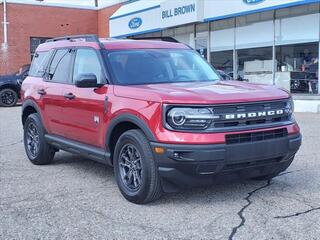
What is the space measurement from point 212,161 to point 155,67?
1.91m

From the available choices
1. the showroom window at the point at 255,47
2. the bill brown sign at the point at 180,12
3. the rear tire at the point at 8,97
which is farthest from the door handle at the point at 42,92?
the bill brown sign at the point at 180,12

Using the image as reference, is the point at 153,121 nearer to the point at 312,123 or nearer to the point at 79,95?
the point at 79,95

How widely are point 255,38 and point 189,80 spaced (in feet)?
46.6

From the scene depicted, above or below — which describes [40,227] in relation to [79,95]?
below

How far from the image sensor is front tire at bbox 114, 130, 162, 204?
515cm

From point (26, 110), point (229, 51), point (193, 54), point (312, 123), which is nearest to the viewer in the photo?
point (193, 54)

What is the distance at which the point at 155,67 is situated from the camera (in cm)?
632

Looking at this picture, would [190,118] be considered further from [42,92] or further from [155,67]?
[42,92]

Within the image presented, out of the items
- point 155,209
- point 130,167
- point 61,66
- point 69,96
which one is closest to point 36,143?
point 61,66

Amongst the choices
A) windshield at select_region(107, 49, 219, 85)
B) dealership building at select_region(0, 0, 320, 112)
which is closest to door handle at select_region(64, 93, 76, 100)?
windshield at select_region(107, 49, 219, 85)

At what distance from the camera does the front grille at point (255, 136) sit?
499 cm

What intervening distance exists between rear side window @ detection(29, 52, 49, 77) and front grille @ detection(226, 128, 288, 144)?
3.94 m

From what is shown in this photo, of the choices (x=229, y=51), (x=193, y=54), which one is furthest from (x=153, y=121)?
(x=229, y=51)

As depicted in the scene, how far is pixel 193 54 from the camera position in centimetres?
705
